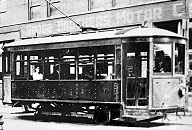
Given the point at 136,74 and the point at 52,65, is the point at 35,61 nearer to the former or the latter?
the point at 52,65

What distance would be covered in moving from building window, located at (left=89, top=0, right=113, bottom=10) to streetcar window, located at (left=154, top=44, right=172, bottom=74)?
8.00 m

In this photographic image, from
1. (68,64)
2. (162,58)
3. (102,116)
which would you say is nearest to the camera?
(162,58)

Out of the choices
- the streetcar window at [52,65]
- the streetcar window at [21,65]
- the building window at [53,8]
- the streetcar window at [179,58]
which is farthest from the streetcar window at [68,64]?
the building window at [53,8]

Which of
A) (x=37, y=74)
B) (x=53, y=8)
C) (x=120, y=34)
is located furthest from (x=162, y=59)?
(x=53, y=8)

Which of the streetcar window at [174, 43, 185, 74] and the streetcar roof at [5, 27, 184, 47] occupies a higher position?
the streetcar roof at [5, 27, 184, 47]

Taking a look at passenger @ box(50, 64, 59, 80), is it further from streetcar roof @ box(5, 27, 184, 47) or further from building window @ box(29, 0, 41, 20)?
building window @ box(29, 0, 41, 20)

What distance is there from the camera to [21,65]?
1572 cm

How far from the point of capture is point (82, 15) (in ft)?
Result: 70.8

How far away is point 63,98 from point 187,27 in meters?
6.04

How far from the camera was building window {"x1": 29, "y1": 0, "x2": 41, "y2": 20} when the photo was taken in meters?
24.4

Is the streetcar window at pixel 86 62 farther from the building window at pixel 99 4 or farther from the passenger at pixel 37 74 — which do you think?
the building window at pixel 99 4

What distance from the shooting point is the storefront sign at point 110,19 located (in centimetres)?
1777

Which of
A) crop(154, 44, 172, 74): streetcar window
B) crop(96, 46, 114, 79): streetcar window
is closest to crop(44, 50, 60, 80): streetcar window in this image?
crop(96, 46, 114, 79): streetcar window

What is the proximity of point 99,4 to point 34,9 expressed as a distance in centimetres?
537
